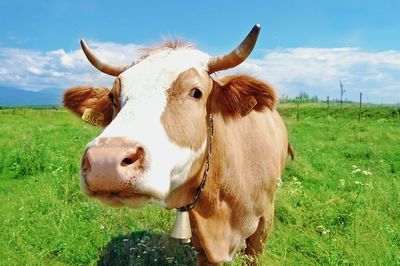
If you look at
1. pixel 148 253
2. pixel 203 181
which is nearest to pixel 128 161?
pixel 203 181

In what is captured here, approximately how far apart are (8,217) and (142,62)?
14.5 feet

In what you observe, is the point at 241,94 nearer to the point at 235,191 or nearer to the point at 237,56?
the point at 237,56

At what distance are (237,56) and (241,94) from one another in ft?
1.02

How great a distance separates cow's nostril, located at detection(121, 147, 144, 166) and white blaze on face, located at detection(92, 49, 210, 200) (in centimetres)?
5

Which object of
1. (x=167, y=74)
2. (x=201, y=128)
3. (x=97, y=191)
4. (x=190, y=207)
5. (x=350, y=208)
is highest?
(x=167, y=74)

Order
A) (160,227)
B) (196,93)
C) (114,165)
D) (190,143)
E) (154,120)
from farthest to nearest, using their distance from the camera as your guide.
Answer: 1. (160,227)
2. (196,93)
3. (190,143)
4. (154,120)
5. (114,165)

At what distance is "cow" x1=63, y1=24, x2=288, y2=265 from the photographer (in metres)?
2.40

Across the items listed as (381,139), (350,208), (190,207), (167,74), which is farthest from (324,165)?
(167,74)

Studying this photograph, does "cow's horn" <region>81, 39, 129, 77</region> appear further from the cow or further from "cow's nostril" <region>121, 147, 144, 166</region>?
"cow's nostril" <region>121, 147, 144, 166</region>

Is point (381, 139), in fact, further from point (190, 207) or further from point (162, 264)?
point (190, 207)

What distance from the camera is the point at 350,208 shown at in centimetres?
579

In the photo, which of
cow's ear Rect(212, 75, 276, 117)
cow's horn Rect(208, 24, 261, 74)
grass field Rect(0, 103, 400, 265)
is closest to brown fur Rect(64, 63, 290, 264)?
cow's ear Rect(212, 75, 276, 117)

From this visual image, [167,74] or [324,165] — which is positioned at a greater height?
[167,74]

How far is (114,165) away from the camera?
227 centimetres
